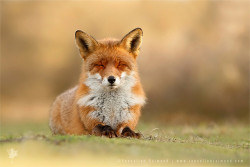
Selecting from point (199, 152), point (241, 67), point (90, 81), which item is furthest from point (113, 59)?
point (241, 67)

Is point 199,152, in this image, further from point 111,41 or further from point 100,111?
point 111,41

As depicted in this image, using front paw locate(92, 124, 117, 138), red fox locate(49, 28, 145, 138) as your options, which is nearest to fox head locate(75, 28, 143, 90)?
red fox locate(49, 28, 145, 138)

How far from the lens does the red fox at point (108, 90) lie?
8172 millimetres

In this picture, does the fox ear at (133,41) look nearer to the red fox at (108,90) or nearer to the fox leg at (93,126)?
the red fox at (108,90)

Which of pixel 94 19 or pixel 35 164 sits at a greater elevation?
pixel 94 19

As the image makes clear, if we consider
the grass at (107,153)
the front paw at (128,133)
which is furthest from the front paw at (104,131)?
the grass at (107,153)

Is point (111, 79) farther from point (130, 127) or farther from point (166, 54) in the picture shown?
point (166, 54)

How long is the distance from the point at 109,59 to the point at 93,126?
1351mm

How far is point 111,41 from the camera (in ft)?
Result: 29.2

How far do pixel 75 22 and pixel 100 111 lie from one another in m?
17.2

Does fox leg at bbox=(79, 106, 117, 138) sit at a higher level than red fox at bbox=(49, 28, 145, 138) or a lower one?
lower

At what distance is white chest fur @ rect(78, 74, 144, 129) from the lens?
841 cm

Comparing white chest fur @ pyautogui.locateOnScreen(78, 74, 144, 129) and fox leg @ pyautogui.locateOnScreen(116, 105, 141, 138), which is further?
white chest fur @ pyautogui.locateOnScreen(78, 74, 144, 129)

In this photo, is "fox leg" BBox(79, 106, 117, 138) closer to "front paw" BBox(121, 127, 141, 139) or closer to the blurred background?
"front paw" BBox(121, 127, 141, 139)
